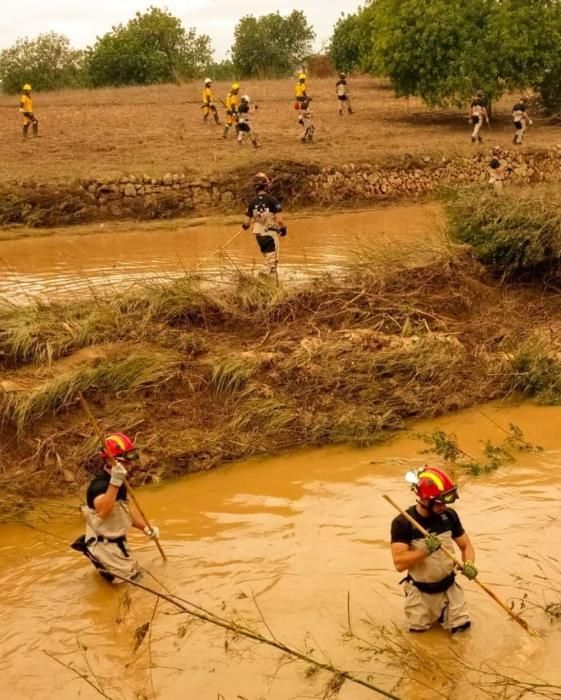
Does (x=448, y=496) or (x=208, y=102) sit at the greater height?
(x=208, y=102)

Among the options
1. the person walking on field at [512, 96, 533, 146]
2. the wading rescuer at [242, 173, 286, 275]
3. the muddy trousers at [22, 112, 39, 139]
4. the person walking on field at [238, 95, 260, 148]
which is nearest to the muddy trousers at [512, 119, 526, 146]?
the person walking on field at [512, 96, 533, 146]

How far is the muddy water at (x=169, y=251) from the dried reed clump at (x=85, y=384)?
250 cm

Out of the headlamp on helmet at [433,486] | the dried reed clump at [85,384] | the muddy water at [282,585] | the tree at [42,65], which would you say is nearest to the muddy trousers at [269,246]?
the dried reed clump at [85,384]

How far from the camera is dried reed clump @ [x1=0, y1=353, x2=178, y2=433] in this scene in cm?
872

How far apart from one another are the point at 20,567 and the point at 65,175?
50.7 feet

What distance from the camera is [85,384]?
9.05m

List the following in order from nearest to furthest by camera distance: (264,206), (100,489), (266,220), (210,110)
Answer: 1. (100,489)
2. (264,206)
3. (266,220)
4. (210,110)

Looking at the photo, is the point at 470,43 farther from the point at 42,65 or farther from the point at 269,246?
the point at 42,65

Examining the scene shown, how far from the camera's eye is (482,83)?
87.8 ft

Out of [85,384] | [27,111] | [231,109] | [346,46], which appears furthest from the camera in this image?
[346,46]

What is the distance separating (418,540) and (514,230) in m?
7.70

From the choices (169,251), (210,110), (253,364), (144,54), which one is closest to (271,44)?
(144,54)

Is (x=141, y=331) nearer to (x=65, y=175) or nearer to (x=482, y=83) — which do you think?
(x=65, y=175)

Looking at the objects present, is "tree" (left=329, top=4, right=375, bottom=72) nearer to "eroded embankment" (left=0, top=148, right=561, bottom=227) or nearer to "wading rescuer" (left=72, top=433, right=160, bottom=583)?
"eroded embankment" (left=0, top=148, right=561, bottom=227)
